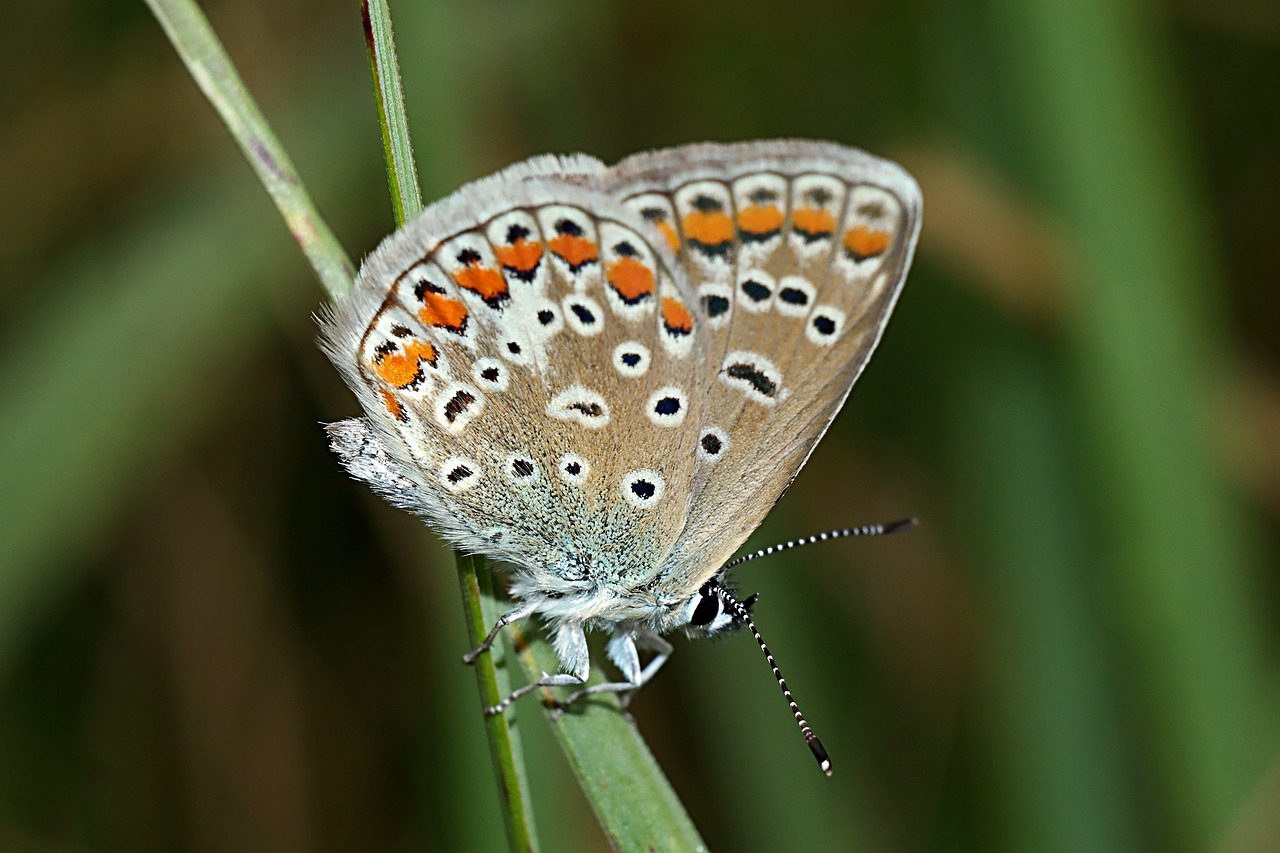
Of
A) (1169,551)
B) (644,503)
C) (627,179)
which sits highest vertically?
(627,179)

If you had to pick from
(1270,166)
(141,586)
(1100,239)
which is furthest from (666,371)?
(1270,166)

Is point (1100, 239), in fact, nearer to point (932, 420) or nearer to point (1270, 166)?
point (932, 420)

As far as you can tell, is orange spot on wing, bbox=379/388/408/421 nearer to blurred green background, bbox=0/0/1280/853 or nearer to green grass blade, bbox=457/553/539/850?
green grass blade, bbox=457/553/539/850

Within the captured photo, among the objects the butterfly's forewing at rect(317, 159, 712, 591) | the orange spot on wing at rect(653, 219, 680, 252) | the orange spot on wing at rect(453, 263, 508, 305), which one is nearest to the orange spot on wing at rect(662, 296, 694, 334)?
the butterfly's forewing at rect(317, 159, 712, 591)

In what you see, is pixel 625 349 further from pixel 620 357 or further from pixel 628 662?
pixel 628 662

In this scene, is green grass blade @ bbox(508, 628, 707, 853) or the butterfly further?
the butterfly

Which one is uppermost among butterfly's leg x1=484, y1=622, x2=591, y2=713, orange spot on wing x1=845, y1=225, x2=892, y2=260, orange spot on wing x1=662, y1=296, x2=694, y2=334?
orange spot on wing x1=662, y1=296, x2=694, y2=334

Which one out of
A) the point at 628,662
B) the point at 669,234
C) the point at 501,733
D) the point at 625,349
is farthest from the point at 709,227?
the point at 501,733
